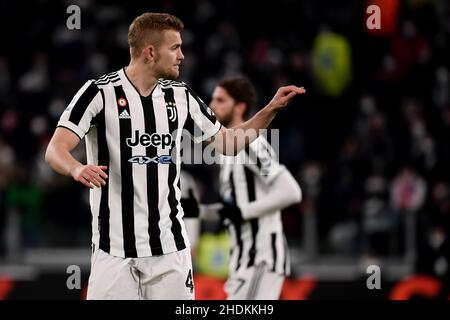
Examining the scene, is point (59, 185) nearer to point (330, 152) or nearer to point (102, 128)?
point (330, 152)

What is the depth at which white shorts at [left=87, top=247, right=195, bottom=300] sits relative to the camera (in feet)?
17.5

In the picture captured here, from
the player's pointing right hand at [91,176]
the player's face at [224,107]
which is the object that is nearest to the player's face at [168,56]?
the player's pointing right hand at [91,176]

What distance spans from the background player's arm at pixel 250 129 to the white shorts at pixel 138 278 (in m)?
0.73

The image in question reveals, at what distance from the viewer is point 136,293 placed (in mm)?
5359

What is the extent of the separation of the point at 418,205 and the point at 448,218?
43cm

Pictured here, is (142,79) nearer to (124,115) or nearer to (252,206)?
(124,115)

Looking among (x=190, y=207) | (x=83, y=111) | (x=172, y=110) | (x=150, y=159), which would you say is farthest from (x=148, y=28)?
(x=190, y=207)

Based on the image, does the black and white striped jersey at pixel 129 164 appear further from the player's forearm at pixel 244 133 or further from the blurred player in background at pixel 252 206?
the blurred player in background at pixel 252 206

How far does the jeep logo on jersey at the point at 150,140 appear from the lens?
543 cm

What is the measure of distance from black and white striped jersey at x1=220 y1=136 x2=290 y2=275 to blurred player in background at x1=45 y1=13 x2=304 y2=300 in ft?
5.84

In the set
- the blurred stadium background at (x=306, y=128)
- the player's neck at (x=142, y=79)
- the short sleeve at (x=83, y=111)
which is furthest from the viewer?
the blurred stadium background at (x=306, y=128)

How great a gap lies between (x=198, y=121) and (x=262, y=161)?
1655mm

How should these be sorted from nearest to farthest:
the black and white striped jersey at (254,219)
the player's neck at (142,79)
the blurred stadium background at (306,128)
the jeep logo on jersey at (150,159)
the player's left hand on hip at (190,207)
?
1. the jeep logo on jersey at (150,159)
2. the player's neck at (142,79)
3. the player's left hand on hip at (190,207)
4. the black and white striped jersey at (254,219)
5. the blurred stadium background at (306,128)
